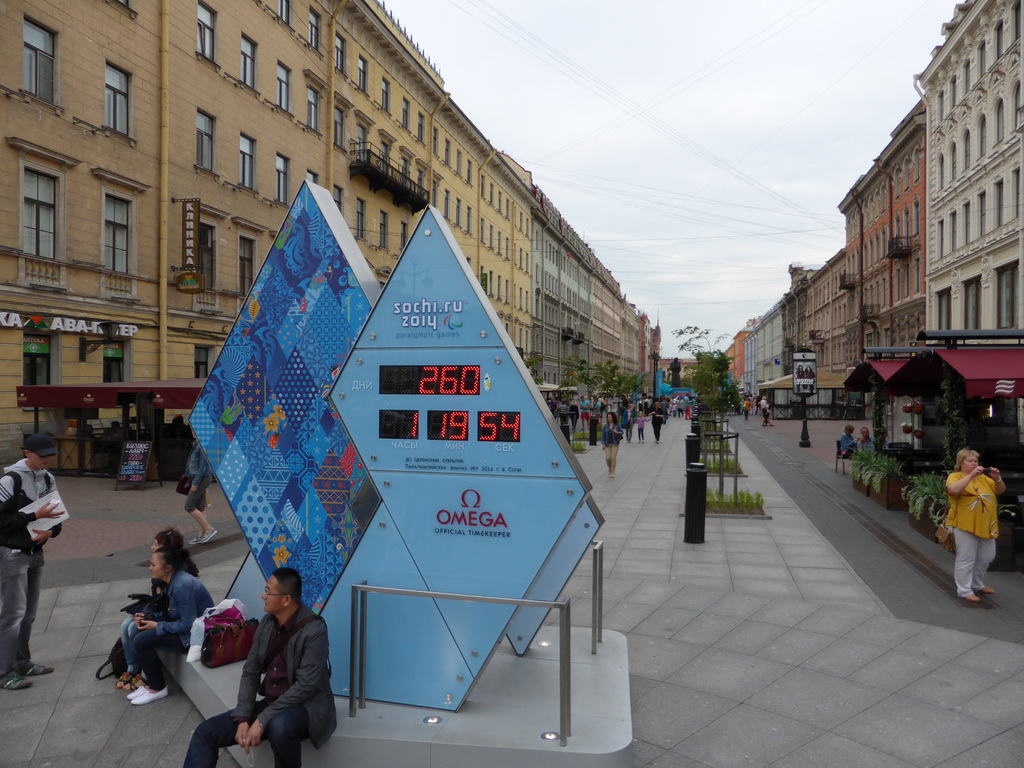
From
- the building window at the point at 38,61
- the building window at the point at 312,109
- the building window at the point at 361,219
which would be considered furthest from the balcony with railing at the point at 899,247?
the building window at the point at 38,61

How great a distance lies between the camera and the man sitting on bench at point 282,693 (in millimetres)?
3895

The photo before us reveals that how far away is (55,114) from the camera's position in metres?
18.4

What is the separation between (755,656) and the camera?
5.99m

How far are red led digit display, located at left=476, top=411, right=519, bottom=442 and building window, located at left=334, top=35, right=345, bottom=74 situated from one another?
1211 inches

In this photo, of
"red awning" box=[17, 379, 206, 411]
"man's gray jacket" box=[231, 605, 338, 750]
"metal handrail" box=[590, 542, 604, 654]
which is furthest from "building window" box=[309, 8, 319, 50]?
"man's gray jacket" box=[231, 605, 338, 750]

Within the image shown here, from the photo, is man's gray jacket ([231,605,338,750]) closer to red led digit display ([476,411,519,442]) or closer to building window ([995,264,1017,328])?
red led digit display ([476,411,519,442])

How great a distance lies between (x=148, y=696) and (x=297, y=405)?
2.32 meters

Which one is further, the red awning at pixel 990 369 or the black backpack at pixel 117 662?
the red awning at pixel 990 369

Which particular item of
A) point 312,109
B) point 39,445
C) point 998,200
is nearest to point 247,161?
point 312,109

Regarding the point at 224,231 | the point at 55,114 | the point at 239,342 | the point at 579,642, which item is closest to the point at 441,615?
the point at 579,642

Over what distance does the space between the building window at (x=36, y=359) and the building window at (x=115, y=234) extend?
269 cm

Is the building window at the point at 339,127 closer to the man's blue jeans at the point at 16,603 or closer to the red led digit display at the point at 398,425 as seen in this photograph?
the man's blue jeans at the point at 16,603

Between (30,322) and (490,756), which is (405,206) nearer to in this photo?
(30,322)

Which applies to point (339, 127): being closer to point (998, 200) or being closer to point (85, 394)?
point (85, 394)
